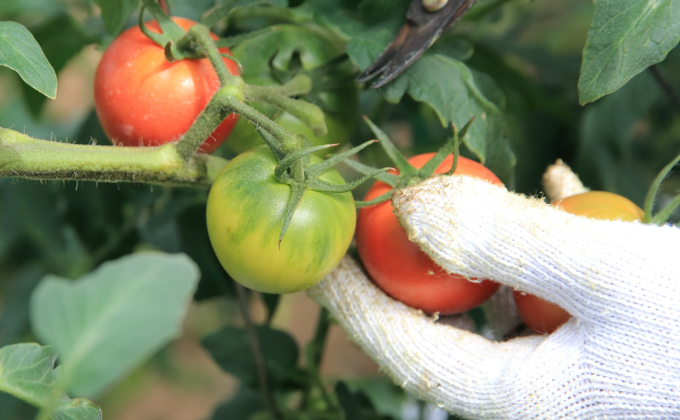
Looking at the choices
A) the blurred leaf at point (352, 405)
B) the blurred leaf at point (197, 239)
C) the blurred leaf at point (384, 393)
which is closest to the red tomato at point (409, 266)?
the blurred leaf at point (352, 405)

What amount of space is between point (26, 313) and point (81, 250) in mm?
149

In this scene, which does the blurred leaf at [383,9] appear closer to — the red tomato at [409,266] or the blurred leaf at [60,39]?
the red tomato at [409,266]

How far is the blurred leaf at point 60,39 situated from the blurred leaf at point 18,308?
385mm

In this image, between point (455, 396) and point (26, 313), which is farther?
point (26, 313)

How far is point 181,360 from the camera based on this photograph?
201 centimetres

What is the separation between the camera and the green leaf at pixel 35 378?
0.38 metres

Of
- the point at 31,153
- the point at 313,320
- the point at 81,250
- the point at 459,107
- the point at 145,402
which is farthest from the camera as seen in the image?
the point at 313,320

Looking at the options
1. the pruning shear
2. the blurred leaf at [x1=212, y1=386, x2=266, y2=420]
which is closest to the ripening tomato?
the pruning shear

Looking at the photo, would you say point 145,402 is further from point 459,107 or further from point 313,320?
point 459,107

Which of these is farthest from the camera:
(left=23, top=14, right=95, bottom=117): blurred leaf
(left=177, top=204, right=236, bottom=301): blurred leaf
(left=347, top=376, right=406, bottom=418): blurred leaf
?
(left=347, top=376, right=406, bottom=418): blurred leaf

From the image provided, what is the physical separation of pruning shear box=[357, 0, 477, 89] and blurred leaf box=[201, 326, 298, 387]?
0.51m

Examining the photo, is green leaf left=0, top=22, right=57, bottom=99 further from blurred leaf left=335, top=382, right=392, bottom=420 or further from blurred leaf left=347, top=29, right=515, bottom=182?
blurred leaf left=335, top=382, right=392, bottom=420

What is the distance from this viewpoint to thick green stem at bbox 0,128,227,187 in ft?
1.43

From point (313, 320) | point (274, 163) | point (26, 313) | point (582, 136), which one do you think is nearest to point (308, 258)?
point (274, 163)
